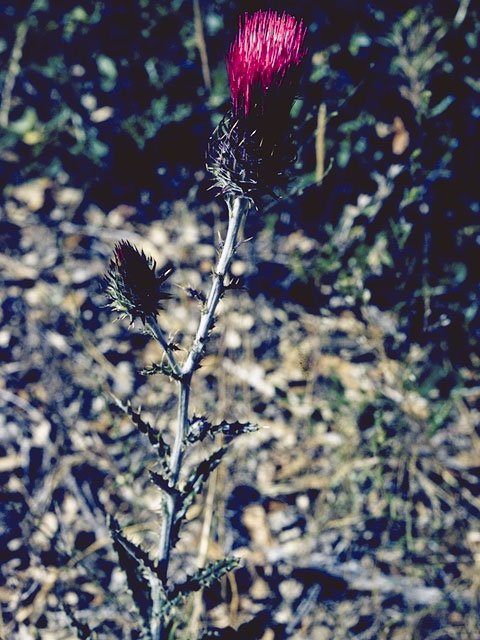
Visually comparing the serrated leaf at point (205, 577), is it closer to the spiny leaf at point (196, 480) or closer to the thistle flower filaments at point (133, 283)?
the spiny leaf at point (196, 480)

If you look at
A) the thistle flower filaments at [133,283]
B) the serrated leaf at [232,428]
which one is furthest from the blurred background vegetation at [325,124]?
the thistle flower filaments at [133,283]

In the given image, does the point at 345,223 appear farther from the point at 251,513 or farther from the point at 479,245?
the point at 251,513

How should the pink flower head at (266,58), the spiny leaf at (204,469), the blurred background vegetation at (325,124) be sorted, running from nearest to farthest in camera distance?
the pink flower head at (266,58) < the spiny leaf at (204,469) < the blurred background vegetation at (325,124)

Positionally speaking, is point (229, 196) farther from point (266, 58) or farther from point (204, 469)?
point (204, 469)

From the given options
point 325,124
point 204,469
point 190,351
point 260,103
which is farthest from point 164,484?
point 325,124

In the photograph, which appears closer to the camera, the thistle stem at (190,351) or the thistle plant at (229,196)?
the thistle plant at (229,196)

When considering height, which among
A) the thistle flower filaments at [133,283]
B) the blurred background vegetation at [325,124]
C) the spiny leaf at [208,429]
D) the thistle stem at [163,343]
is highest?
the blurred background vegetation at [325,124]

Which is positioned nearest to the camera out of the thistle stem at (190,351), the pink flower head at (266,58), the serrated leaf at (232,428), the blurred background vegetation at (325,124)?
the pink flower head at (266,58)

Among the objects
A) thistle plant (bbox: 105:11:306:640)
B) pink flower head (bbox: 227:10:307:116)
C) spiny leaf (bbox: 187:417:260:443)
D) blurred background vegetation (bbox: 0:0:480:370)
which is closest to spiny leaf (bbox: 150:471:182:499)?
thistle plant (bbox: 105:11:306:640)
